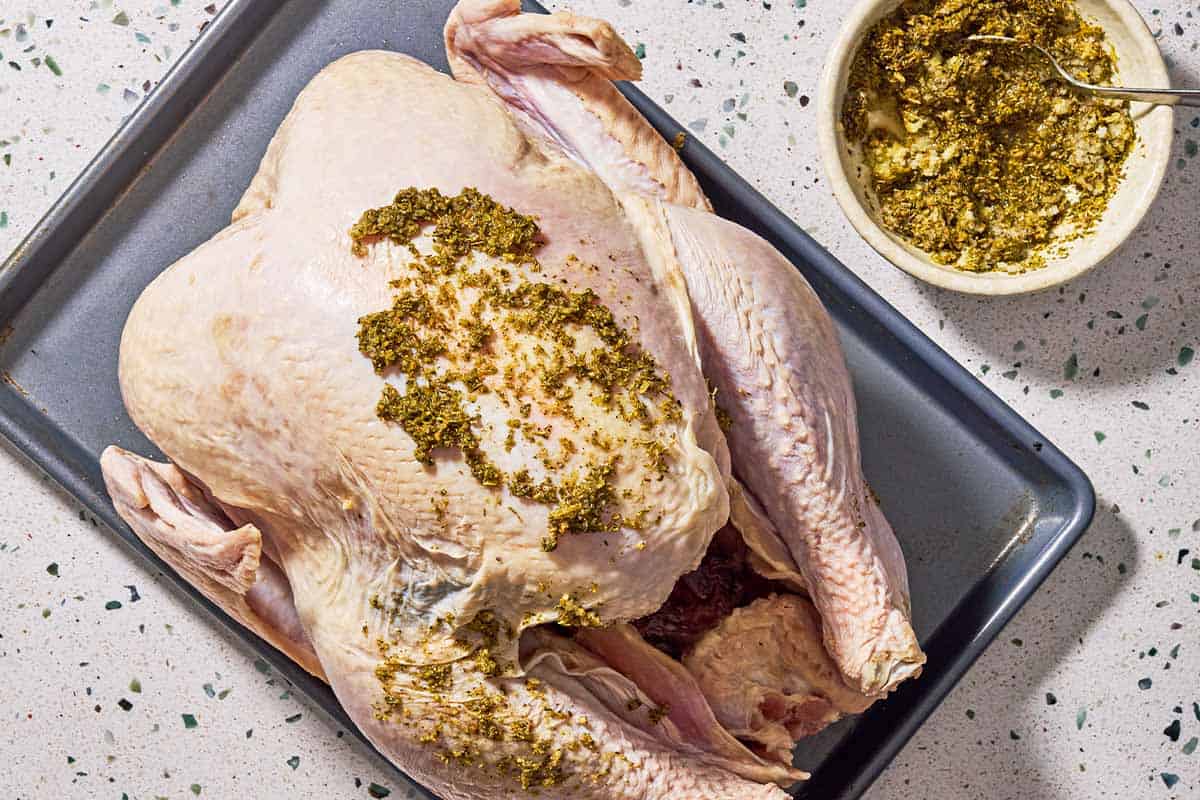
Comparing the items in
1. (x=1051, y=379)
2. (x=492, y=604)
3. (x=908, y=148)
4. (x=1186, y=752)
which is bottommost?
(x=492, y=604)

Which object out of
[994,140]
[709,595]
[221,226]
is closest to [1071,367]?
[994,140]

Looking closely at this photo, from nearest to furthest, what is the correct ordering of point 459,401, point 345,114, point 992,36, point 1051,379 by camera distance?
point 459,401, point 345,114, point 992,36, point 1051,379

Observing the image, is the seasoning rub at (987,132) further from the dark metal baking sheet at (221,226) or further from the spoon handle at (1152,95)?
the dark metal baking sheet at (221,226)

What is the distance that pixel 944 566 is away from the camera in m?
1.41

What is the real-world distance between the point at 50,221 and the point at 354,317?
1.98ft

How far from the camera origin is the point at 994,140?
4.53ft

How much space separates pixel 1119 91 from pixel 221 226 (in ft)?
3.54

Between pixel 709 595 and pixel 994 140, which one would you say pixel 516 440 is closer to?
pixel 709 595

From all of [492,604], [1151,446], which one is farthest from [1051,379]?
[492,604]

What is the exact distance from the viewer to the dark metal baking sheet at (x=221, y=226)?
4.45 ft

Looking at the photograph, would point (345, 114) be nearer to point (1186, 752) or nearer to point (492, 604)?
point (492, 604)

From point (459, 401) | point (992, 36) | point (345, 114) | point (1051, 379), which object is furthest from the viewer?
point (1051, 379)

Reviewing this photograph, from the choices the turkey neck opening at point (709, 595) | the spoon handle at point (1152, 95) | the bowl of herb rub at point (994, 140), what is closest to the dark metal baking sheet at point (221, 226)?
the bowl of herb rub at point (994, 140)

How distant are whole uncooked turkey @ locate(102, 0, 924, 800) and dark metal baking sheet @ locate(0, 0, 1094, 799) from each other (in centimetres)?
19
